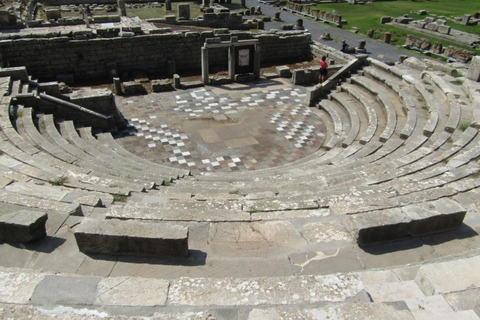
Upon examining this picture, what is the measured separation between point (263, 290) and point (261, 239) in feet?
4.28

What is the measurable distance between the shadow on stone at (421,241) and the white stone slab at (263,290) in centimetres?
115

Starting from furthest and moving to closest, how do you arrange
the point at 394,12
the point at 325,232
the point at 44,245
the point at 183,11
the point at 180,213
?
the point at 394,12
the point at 183,11
the point at 180,213
the point at 325,232
the point at 44,245

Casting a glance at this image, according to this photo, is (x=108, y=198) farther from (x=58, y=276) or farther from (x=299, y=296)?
(x=299, y=296)

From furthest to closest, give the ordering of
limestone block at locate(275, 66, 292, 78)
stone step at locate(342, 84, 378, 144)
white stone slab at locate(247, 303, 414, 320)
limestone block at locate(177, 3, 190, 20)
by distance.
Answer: limestone block at locate(177, 3, 190, 20) < limestone block at locate(275, 66, 292, 78) < stone step at locate(342, 84, 378, 144) < white stone slab at locate(247, 303, 414, 320)

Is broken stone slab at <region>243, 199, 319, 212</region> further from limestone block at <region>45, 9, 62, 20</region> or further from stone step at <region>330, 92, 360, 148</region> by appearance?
limestone block at <region>45, 9, 62, 20</region>

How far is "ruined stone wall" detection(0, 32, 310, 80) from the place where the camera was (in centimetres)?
1820

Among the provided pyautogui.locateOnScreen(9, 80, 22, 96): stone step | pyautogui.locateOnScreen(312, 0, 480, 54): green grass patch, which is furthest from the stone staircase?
pyautogui.locateOnScreen(312, 0, 480, 54): green grass patch

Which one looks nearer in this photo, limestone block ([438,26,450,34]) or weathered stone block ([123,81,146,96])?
weathered stone block ([123,81,146,96])

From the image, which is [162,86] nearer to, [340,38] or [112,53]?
[112,53]

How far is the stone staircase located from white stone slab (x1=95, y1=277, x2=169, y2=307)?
0.04ft

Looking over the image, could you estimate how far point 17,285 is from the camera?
150 inches

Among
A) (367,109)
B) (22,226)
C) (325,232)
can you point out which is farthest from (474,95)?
(22,226)

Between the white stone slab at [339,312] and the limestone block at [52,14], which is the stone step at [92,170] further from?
the limestone block at [52,14]

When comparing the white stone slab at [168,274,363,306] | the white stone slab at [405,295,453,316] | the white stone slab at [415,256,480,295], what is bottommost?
the white stone slab at [168,274,363,306]
